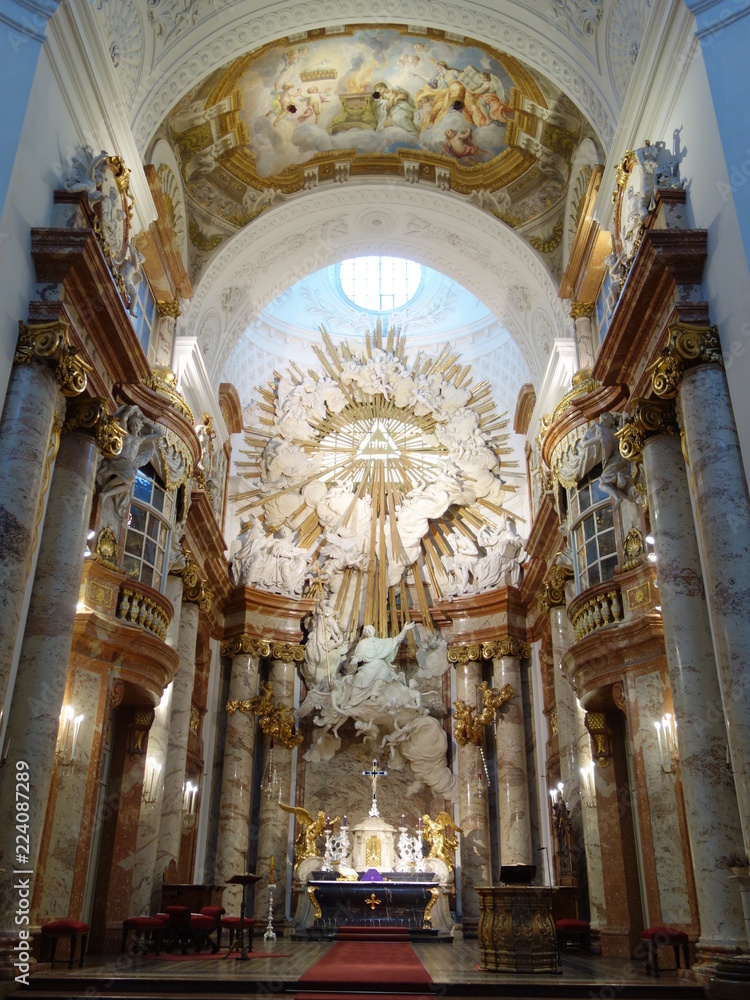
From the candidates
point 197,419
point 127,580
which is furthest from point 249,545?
point 127,580

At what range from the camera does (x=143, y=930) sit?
11.5 metres

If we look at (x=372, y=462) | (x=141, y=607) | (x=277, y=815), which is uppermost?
(x=372, y=462)

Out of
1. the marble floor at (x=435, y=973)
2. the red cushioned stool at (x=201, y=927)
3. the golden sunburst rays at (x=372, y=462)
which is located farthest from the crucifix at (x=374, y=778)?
the red cushioned stool at (x=201, y=927)

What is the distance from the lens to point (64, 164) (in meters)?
10.2

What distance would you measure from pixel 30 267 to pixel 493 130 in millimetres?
10200

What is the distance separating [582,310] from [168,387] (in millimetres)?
7184

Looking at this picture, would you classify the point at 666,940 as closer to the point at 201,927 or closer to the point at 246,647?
the point at 201,927

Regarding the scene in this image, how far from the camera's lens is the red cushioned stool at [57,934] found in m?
9.09

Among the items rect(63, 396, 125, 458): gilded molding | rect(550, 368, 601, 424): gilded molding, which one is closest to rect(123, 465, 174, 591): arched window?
rect(63, 396, 125, 458): gilded molding

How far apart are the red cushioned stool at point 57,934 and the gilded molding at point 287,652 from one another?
9.52m

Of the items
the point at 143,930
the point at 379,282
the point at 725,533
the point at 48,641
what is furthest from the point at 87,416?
the point at 379,282

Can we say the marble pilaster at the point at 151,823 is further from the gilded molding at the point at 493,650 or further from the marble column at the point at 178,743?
the gilded molding at the point at 493,650

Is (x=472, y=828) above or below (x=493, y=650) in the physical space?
below

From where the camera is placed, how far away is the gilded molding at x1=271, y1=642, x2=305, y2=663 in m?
18.9
